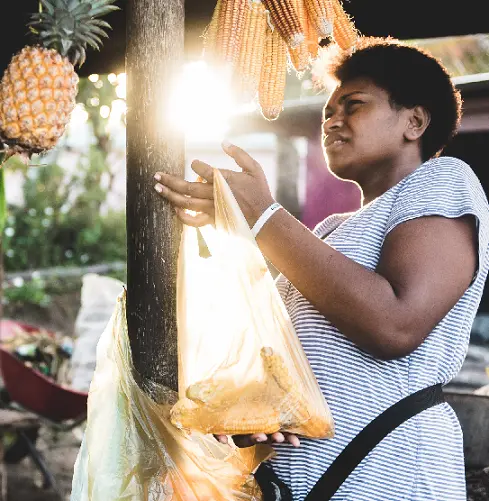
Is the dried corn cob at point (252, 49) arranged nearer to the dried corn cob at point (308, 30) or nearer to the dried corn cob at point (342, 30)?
the dried corn cob at point (308, 30)

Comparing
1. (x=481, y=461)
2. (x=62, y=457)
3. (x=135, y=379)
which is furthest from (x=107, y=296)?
(x=135, y=379)

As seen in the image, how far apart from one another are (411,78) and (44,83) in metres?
1.05

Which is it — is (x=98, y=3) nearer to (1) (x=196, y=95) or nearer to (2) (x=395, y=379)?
(1) (x=196, y=95)

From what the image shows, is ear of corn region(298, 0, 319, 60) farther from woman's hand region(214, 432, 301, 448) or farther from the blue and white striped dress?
woman's hand region(214, 432, 301, 448)

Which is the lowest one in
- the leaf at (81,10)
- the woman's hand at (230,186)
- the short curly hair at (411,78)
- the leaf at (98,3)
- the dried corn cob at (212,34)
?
the woman's hand at (230,186)

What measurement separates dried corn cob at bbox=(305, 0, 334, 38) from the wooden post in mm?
374

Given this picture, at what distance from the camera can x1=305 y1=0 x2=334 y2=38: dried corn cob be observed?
1.66 meters

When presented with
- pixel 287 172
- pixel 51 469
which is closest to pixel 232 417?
pixel 51 469

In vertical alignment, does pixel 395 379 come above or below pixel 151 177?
below

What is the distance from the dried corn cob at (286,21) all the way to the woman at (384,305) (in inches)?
17.7

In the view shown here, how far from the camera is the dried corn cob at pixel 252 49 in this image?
167cm

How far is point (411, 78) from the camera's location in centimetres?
166

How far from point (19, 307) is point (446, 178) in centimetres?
1007

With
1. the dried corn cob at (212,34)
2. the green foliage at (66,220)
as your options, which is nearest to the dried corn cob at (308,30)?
the dried corn cob at (212,34)
